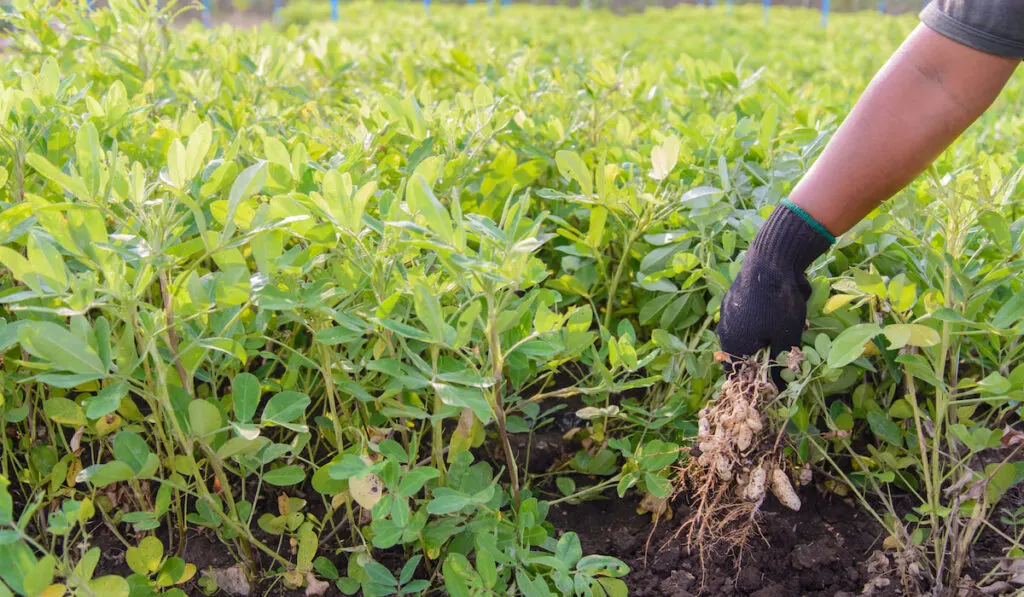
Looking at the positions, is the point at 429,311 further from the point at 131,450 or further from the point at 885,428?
the point at 885,428

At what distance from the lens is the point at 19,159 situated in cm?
168

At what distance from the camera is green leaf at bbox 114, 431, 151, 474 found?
1354 mm

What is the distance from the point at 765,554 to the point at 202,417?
1.09m

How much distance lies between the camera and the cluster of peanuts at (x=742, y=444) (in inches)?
59.8

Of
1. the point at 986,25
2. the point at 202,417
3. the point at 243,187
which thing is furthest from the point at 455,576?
the point at 986,25

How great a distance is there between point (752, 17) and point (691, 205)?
11324mm

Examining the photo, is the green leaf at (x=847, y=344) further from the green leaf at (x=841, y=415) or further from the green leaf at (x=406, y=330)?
the green leaf at (x=406, y=330)

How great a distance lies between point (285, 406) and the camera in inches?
55.1

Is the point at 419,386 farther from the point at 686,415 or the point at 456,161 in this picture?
the point at 686,415

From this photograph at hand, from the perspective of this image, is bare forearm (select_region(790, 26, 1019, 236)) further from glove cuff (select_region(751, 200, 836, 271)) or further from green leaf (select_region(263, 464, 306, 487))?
green leaf (select_region(263, 464, 306, 487))

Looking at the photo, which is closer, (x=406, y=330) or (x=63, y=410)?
(x=406, y=330)

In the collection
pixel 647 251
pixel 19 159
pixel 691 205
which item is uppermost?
pixel 19 159

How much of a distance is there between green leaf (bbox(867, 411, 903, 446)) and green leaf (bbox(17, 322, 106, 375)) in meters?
1.40

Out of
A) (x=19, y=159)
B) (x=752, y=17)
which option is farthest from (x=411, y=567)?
(x=752, y=17)
